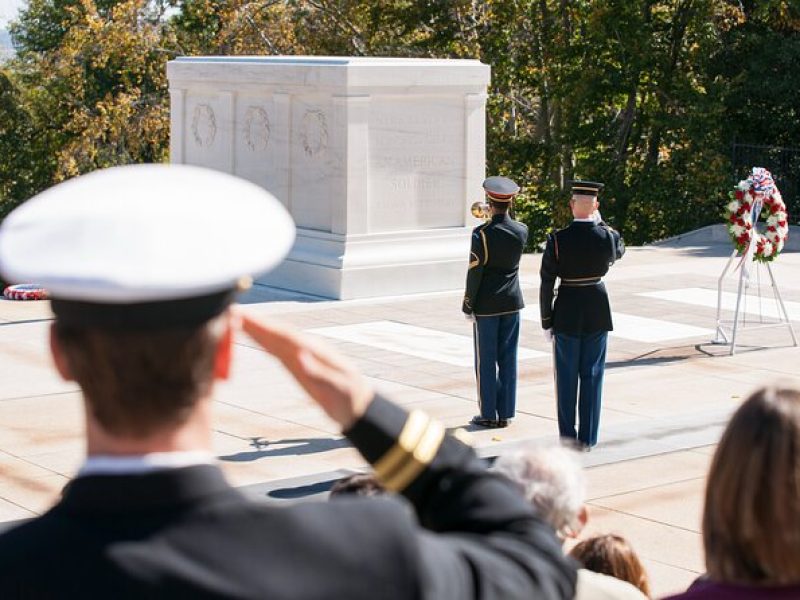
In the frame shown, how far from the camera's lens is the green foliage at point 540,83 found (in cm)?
2322

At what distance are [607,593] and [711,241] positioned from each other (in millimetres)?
17790

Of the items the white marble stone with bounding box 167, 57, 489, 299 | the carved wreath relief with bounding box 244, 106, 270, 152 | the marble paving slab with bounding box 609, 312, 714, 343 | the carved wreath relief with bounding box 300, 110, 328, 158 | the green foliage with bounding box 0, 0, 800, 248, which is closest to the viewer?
the marble paving slab with bounding box 609, 312, 714, 343

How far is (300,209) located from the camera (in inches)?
607

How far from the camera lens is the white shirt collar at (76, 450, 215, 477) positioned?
1646mm

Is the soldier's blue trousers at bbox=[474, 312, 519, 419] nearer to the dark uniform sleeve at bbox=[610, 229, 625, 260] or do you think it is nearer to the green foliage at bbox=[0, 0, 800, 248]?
the dark uniform sleeve at bbox=[610, 229, 625, 260]

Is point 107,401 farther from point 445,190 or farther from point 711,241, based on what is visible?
point 711,241

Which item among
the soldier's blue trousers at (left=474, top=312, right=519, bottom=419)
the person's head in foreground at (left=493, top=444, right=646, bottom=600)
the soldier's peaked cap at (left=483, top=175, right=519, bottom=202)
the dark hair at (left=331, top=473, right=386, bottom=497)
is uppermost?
the person's head in foreground at (left=493, top=444, right=646, bottom=600)

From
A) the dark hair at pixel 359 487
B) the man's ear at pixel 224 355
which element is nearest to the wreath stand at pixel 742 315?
the dark hair at pixel 359 487

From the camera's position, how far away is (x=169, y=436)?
5.47 feet

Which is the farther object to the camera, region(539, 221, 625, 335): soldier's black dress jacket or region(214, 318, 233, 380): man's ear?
region(539, 221, 625, 335): soldier's black dress jacket

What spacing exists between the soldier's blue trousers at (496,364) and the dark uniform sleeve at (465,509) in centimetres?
735

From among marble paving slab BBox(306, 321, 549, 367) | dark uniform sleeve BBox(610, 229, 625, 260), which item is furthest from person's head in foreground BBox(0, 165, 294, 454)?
marble paving slab BBox(306, 321, 549, 367)

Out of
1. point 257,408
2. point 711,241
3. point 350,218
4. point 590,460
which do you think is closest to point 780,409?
point 590,460

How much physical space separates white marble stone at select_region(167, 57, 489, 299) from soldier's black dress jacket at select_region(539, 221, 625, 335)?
5.93 meters
